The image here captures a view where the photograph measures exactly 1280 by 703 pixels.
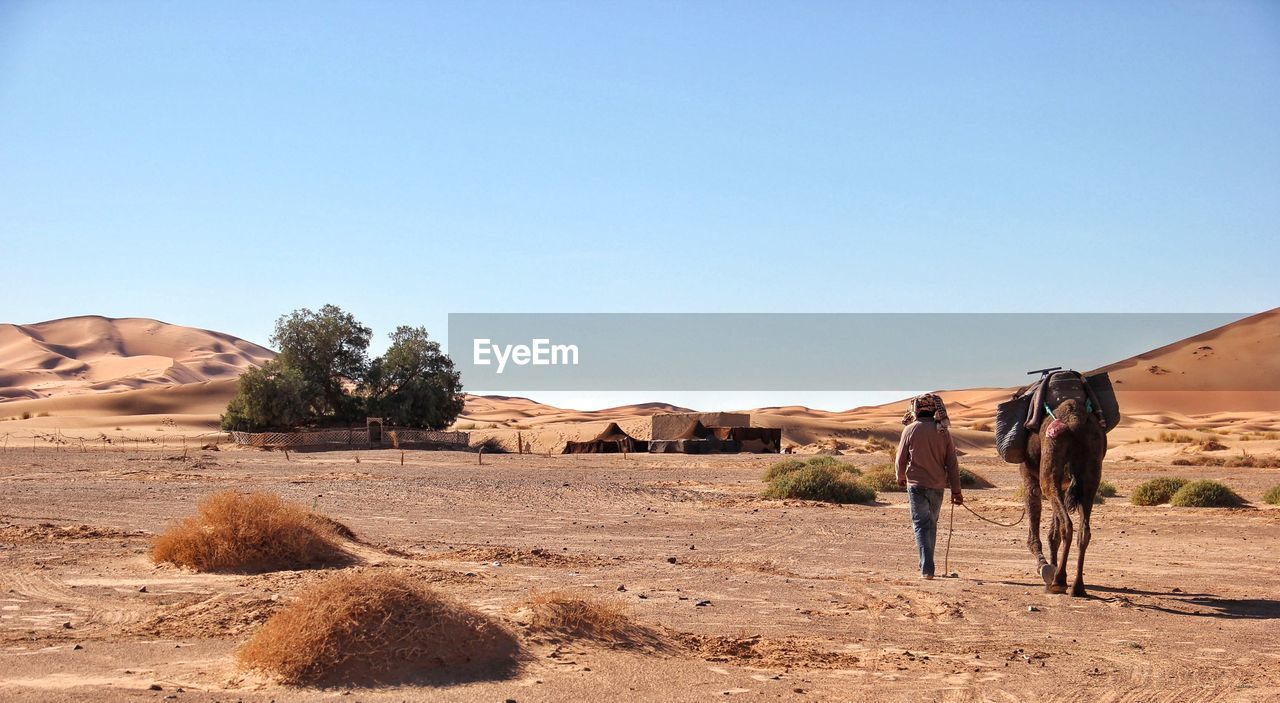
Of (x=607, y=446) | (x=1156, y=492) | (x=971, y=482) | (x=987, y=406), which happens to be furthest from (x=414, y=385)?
(x=987, y=406)

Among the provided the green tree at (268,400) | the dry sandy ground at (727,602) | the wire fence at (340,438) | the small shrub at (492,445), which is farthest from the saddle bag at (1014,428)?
the green tree at (268,400)

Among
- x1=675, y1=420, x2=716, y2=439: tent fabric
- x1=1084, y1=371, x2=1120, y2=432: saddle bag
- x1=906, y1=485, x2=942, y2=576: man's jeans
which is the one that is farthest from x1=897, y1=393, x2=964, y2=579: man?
x1=675, y1=420, x2=716, y2=439: tent fabric

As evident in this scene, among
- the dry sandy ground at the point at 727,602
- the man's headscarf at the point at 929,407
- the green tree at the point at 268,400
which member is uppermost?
the green tree at the point at 268,400

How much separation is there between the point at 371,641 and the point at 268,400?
6255 cm

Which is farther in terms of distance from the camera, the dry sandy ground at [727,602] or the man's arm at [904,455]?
the man's arm at [904,455]

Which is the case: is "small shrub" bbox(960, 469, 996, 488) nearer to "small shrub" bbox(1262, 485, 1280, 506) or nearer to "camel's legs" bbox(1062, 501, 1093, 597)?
"small shrub" bbox(1262, 485, 1280, 506)

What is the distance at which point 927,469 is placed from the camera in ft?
39.2

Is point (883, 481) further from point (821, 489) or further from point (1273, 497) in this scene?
point (1273, 497)

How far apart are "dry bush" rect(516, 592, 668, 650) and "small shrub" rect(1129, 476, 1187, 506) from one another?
65.2 ft

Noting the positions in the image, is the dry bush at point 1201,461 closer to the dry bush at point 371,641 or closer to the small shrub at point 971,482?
the small shrub at point 971,482

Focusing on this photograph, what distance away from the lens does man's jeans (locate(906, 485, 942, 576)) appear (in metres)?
12.0

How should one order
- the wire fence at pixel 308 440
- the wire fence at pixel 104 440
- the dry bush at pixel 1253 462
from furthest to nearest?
the wire fence at pixel 308 440 → the wire fence at pixel 104 440 → the dry bush at pixel 1253 462

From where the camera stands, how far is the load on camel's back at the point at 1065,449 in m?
11.2

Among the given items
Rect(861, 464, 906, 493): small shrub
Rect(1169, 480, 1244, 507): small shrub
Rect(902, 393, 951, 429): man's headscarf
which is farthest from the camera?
Rect(861, 464, 906, 493): small shrub
